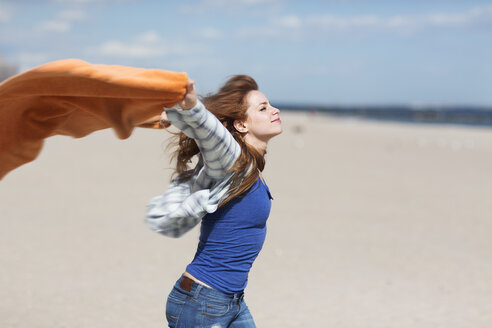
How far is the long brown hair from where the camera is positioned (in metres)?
2.62

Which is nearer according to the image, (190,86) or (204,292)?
(190,86)

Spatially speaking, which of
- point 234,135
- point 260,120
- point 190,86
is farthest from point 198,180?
point 190,86

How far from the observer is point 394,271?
23.8 ft

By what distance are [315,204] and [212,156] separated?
8980 mm

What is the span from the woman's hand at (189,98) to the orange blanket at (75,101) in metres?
0.02

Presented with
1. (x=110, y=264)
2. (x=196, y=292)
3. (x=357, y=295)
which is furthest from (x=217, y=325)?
(x=110, y=264)

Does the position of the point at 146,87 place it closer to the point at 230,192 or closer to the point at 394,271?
the point at 230,192

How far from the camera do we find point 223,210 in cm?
271

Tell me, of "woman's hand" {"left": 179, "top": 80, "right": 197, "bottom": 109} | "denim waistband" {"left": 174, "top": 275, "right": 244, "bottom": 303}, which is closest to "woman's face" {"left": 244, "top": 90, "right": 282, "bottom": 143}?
"woman's hand" {"left": 179, "top": 80, "right": 197, "bottom": 109}

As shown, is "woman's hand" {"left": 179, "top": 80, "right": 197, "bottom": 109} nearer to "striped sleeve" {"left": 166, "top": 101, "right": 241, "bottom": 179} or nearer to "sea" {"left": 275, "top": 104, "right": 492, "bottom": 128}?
"striped sleeve" {"left": 166, "top": 101, "right": 241, "bottom": 179}

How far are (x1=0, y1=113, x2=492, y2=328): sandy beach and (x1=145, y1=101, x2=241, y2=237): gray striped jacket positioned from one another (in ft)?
0.87

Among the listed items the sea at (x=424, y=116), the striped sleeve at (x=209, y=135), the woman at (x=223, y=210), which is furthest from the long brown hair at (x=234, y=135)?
Result: the sea at (x=424, y=116)

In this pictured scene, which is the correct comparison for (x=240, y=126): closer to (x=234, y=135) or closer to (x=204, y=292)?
(x=234, y=135)

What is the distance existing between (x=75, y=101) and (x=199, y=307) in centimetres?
110
